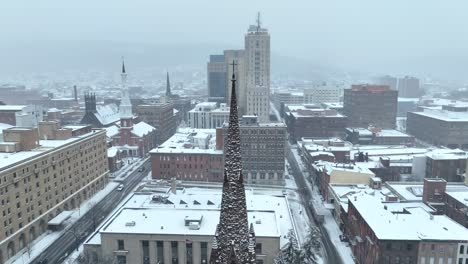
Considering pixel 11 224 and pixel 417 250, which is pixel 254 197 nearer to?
pixel 417 250

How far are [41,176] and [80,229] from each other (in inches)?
506

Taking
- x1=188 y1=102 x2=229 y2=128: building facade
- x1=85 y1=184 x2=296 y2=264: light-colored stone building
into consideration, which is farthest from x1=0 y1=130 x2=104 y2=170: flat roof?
x1=188 y1=102 x2=229 y2=128: building facade

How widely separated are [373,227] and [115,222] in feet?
132

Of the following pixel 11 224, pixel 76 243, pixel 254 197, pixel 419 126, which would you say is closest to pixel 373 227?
pixel 254 197

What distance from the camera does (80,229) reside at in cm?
7750

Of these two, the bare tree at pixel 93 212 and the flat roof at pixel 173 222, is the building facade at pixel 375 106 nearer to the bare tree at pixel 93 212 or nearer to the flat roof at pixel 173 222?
the flat roof at pixel 173 222

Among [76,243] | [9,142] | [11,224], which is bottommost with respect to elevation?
[76,243]

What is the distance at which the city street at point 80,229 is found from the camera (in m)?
66.4

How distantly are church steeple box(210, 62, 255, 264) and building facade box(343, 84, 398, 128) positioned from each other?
182 m

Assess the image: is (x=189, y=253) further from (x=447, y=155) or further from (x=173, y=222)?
(x=447, y=155)

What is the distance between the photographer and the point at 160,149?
113938 millimetres

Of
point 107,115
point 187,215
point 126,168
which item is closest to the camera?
point 187,215

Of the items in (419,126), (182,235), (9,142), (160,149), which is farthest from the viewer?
(419,126)

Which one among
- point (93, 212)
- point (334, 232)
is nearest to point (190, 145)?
point (93, 212)
